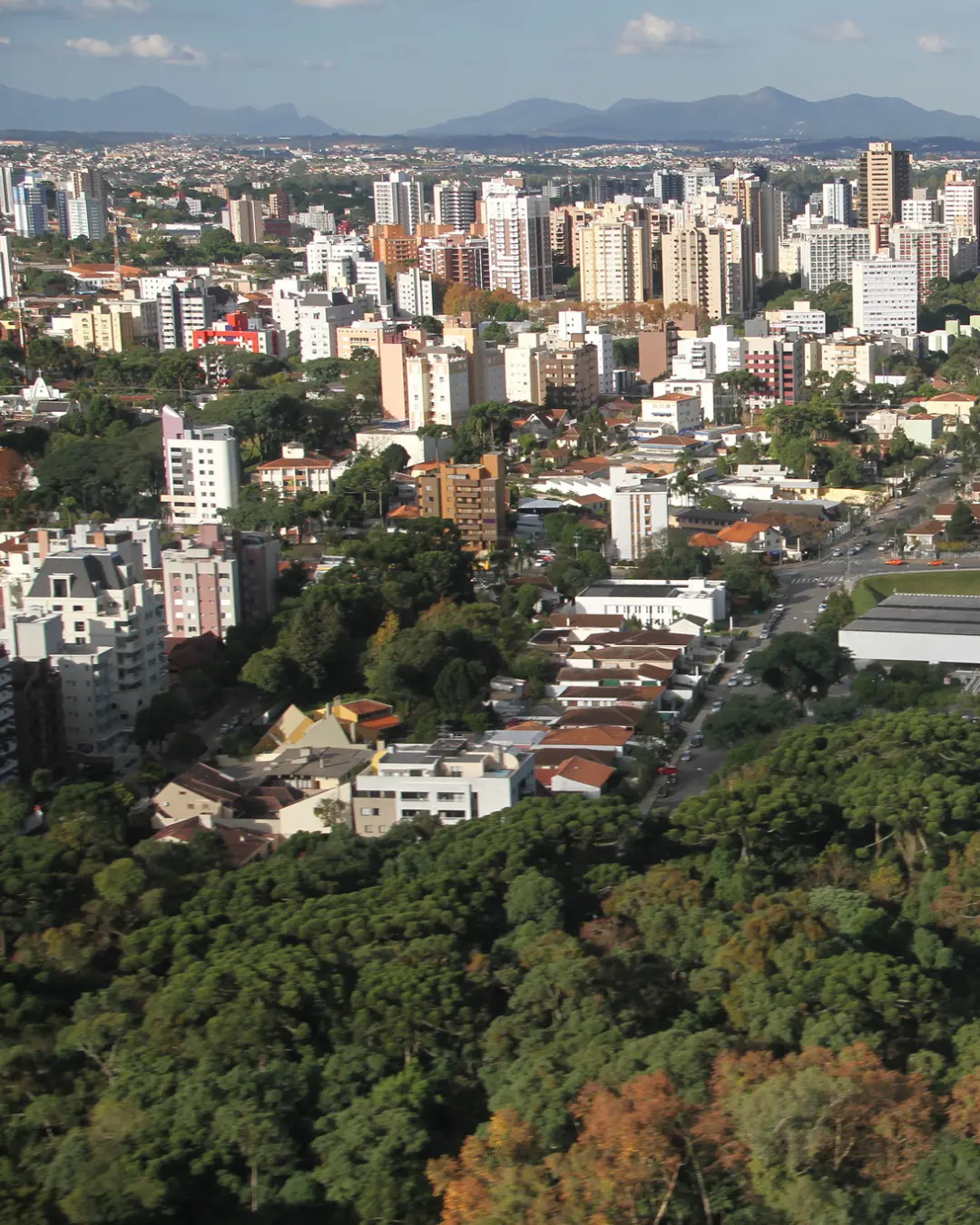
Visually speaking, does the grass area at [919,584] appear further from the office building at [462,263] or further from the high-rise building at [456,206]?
the high-rise building at [456,206]

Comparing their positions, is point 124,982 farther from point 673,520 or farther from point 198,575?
point 673,520

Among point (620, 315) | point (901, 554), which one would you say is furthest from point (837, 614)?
point (620, 315)

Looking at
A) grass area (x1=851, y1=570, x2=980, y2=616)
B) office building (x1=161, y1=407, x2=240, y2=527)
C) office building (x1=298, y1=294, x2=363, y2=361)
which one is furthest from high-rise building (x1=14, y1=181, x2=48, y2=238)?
grass area (x1=851, y1=570, x2=980, y2=616)

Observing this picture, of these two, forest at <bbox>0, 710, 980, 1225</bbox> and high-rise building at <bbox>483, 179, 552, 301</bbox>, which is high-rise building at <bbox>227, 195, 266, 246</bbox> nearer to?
high-rise building at <bbox>483, 179, 552, 301</bbox>

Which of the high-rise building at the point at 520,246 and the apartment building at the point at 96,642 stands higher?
the high-rise building at the point at 520,246

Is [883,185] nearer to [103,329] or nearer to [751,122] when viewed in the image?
[103,329]

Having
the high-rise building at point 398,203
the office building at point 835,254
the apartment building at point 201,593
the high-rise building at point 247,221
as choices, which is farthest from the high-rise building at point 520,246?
the apartment building at point 201,593
